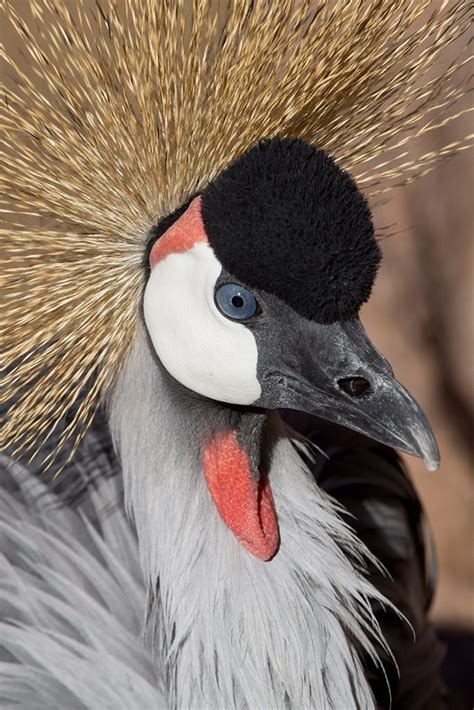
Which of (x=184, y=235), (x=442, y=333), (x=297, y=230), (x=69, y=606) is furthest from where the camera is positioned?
(x=442, y=333)

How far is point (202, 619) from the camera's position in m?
1.10

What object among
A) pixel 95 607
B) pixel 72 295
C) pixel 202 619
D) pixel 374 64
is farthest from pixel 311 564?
pixel 374 64

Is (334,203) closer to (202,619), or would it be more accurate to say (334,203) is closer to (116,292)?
(116,292)

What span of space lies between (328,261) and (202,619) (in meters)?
0.45

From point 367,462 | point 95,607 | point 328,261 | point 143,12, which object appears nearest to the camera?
point 328,261

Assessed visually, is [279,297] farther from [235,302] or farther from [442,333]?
[442,333]

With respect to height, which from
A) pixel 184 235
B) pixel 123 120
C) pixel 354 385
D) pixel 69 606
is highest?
pixel 123 120

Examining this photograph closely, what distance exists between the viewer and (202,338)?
102 cm

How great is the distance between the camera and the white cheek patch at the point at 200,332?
1.01m

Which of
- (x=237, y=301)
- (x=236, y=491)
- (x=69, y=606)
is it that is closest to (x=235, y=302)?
(x=237, y=301)

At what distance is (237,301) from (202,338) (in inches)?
2.3

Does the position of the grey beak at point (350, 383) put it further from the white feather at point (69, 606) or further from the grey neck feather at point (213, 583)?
the white feather at point (69, 606)

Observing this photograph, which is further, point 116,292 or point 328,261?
point 116,292

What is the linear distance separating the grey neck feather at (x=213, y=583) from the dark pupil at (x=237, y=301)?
5.9 inches
